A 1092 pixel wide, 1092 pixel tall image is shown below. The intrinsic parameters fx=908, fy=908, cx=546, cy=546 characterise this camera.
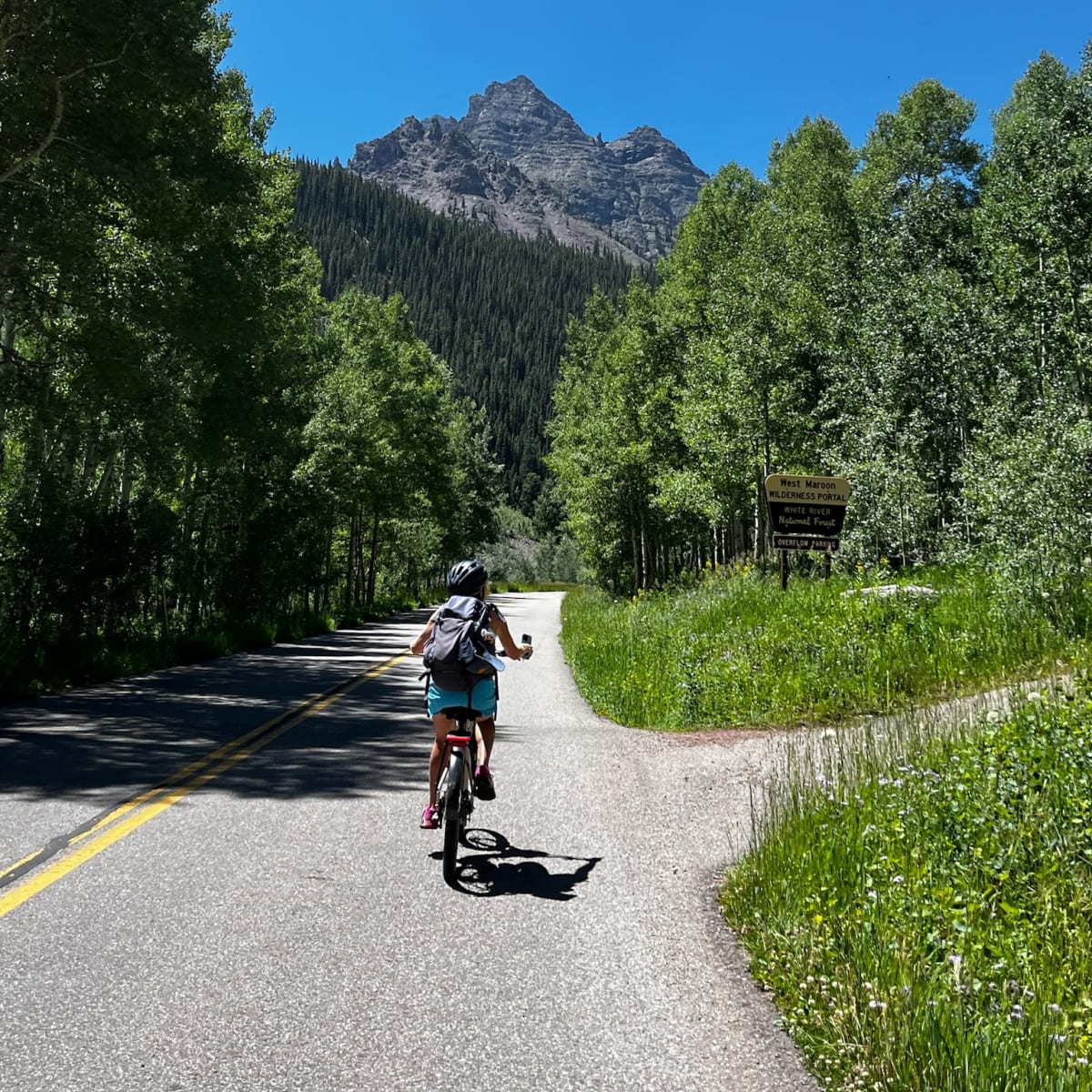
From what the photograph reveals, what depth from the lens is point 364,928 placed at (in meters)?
4.42

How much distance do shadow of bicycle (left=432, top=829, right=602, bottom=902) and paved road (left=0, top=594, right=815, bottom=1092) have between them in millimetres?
22

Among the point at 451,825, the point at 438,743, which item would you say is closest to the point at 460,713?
the point at 438,743

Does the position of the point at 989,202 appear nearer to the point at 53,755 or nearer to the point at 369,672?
the point at 369,672

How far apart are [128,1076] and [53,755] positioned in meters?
6.42

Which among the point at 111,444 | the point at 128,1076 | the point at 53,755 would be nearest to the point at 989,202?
the point at 111,444

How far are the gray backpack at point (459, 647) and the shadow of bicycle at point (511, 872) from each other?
3.55ft

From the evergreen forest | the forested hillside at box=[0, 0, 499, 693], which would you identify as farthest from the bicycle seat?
the forested hillside at box=[0, 0, 499, 693]

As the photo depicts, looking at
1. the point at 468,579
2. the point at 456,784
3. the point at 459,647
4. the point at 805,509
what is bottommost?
the point at 456,784

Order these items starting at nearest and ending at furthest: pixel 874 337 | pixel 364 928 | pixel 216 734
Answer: pixel 364 928 → pixel 216 734 → pixel 874 337

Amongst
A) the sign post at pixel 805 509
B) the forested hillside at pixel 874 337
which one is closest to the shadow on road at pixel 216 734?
the sign post at pixel 805 509

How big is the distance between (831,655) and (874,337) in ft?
70.1

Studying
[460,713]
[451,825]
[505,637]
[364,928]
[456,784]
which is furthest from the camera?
[505,637]

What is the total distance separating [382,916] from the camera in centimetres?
459

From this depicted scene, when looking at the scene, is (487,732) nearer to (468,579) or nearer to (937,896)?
(468,579)
